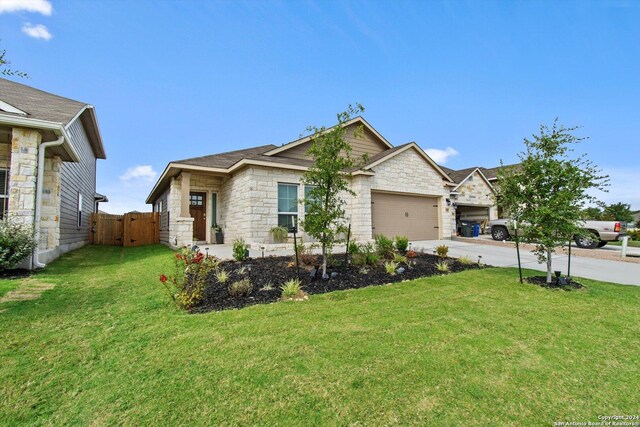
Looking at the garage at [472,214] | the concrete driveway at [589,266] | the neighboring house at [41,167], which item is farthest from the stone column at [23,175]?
the garage at [472,214]

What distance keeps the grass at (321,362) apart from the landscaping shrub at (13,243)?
104 inches

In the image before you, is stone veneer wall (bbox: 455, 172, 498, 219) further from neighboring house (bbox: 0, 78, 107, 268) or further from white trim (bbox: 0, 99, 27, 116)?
white trim (bbox: 0, 99, 27, 116)

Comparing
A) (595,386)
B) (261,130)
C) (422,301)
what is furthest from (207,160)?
(595,386)

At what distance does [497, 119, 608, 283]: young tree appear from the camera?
204 inches

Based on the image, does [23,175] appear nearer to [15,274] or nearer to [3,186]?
[15,274]

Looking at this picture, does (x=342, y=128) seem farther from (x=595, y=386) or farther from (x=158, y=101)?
(x=158, y=101)

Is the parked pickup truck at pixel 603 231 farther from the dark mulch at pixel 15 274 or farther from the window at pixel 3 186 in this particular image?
the window at pixel 3 186

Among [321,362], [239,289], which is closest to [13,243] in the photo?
[239,289]

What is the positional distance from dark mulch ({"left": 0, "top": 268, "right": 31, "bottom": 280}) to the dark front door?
6.41 meters

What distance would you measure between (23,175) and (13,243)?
5.14ft

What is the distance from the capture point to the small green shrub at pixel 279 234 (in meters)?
9.80

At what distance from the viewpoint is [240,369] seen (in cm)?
246

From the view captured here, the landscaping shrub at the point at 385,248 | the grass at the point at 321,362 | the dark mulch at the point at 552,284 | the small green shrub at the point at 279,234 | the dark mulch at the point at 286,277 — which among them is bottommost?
the grass at the point at 321,362

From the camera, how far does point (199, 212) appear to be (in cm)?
1275
